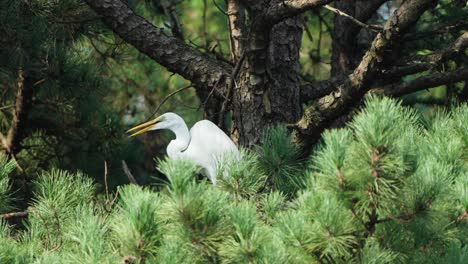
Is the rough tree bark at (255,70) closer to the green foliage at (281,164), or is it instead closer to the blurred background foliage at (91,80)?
the blurred background foliage at (91,80)

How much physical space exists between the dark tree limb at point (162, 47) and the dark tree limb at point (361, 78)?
44 centimetres

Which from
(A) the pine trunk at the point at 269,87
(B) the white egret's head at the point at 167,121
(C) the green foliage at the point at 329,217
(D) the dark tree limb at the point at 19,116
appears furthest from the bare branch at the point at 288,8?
(D) the dark tree limb at the point at 19,116

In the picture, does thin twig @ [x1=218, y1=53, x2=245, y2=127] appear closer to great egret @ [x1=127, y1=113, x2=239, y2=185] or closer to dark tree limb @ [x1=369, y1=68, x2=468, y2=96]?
great egret @ [x1=127, y1=113, x2=239, y2=185]

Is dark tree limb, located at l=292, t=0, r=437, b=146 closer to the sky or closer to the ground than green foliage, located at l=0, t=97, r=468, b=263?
closer to the sky

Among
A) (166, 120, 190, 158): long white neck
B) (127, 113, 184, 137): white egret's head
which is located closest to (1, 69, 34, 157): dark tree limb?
(127, 113, 184, 137): white egret's head

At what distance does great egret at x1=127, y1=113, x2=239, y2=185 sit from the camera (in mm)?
3059

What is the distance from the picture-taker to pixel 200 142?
10.3 feet

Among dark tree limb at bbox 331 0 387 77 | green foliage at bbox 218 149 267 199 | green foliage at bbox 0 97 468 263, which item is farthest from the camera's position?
dark tree limb at bbox 331 0 387 77

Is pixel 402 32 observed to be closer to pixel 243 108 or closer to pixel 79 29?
pixel 243 108

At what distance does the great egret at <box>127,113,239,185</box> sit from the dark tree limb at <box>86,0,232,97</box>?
0.49ft

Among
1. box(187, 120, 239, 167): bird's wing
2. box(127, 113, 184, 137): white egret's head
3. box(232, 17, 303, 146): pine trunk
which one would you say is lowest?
box(187, 120, 239, 167): bird's wing

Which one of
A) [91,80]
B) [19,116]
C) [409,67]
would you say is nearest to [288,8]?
[409,67]

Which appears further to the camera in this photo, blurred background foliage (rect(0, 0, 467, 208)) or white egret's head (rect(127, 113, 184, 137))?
blurred background foliage (rect(0, 0, 467, 208))

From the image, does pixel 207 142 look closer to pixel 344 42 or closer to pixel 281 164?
pixel 281 164
